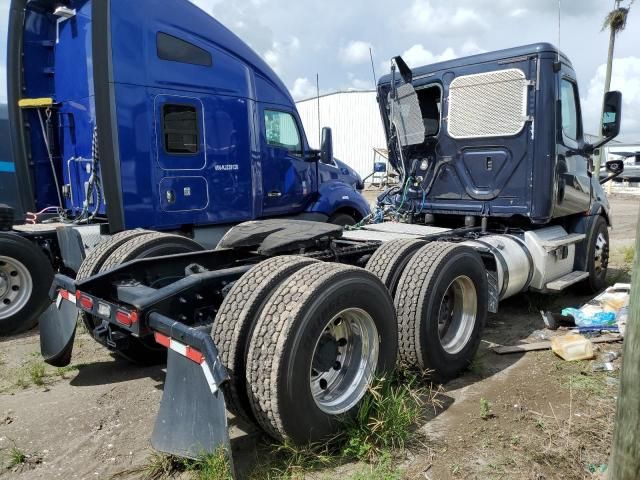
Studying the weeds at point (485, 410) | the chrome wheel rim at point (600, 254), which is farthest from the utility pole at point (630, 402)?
the chrome wheel rim at point (600, 254)

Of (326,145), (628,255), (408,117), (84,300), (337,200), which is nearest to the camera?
(84,300)

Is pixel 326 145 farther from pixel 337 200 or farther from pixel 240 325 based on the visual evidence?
pixel 240 325

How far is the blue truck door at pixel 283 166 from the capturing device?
7.55m

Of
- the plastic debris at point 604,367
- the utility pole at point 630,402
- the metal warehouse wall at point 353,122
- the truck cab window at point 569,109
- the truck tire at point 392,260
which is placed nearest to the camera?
the utility pole at point 630,402

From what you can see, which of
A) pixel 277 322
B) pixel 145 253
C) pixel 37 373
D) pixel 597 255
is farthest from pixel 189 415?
pixel 597 255

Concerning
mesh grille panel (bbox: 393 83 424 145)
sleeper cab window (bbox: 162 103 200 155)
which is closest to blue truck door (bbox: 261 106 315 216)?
sleeper cab window (bbox: 162 103 200 155)

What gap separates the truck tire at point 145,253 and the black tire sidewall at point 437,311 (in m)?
1.98

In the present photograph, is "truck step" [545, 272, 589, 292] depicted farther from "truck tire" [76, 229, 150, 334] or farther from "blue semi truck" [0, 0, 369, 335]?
"truck tire" [76, 229, 150, 334]

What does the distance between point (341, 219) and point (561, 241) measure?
3432mm

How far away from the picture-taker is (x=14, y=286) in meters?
5.41

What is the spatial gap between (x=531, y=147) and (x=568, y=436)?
3283 mm

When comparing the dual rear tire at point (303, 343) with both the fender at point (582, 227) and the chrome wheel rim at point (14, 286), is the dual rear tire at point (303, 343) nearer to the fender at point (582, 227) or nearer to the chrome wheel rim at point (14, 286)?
the chrome wheel rim at point (14, 286)

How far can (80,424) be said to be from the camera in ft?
11.1

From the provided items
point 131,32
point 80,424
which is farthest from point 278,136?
point 80,424
